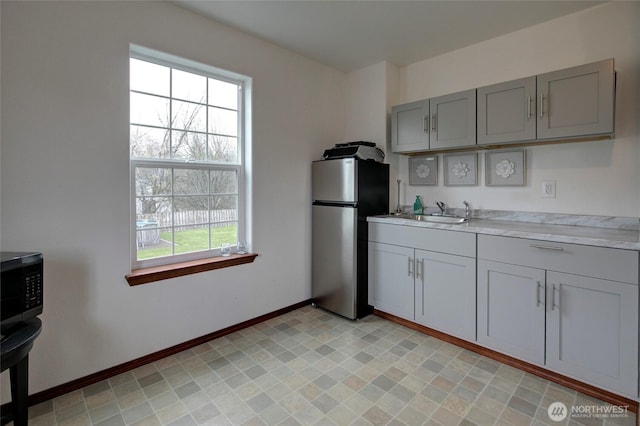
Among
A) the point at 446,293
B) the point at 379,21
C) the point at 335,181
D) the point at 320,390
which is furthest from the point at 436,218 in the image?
the point at 320,390

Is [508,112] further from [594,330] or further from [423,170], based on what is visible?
[594,330]

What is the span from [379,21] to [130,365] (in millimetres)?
3163

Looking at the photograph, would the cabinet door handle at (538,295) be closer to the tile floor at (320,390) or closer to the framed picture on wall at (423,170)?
the tile floor at (320,390)

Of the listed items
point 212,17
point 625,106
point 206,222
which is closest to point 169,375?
point 206,222

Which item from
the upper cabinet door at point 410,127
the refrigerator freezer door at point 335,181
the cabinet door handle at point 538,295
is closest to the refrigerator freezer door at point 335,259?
the refrigerator freezer door at point 335,181

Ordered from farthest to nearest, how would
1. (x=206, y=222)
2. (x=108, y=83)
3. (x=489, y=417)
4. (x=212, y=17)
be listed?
1. (x=206, y=222)
2. (x=212, y=17)
3. (x=108, y=83)
4. (x=489, y=417)

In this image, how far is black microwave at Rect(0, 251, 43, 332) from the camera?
1438mm

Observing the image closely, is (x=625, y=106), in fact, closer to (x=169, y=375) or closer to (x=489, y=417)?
(x=489, y=417)

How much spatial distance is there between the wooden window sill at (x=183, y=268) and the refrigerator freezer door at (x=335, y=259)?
2.33 ft

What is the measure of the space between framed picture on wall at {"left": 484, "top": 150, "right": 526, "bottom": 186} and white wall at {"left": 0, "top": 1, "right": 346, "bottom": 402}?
228 cm

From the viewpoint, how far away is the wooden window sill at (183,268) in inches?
84.8

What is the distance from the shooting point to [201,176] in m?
2.57

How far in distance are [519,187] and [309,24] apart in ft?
7.25

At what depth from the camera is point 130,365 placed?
215 cm
